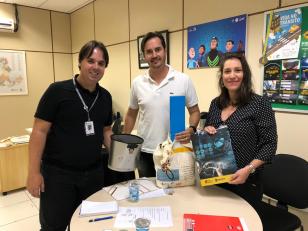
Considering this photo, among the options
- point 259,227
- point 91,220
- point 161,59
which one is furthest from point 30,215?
point 259,227

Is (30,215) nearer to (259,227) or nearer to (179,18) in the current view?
(259,227)

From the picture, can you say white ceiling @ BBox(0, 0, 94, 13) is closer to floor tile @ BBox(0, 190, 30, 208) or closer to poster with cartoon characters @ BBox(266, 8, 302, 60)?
floor tile @ BBox(0, 190, 30, 208)

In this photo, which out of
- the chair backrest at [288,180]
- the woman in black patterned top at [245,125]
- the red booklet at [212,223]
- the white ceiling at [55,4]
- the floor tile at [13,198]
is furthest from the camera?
the white ceiling at [55,4]

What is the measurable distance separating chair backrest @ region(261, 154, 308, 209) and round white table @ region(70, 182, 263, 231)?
44 centimetres

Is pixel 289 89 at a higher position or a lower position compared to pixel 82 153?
higher

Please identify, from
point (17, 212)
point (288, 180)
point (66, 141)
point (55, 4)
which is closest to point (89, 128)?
point (66, 141)

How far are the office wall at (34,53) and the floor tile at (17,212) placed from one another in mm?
2051

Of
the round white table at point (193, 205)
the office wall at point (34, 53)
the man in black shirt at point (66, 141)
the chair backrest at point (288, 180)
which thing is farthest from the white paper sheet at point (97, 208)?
the office wall at point (34, 53)

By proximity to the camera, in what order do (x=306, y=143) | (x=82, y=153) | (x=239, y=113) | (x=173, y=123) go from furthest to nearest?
(x=306, y=143) < (x=173, y=123) < (x=82, y=153) < (x=239, y=113)

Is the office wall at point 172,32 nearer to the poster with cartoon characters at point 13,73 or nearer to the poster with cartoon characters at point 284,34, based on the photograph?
the poster with cartoon characters at point 284,34

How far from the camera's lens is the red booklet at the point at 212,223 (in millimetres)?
1248

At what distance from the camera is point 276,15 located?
89.4 inches

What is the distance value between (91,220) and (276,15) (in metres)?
2.19

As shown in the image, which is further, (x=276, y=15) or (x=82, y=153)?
(x=276, y=15)
